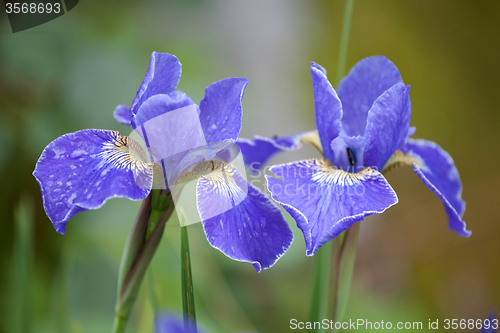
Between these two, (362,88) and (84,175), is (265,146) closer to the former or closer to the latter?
(362,88)

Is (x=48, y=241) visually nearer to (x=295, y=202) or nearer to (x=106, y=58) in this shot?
(x=106, y=58)

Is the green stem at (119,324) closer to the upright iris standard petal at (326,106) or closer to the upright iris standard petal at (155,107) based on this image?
the upright iris standard petal at (155,107)

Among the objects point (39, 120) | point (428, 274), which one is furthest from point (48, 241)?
point (428, 274)

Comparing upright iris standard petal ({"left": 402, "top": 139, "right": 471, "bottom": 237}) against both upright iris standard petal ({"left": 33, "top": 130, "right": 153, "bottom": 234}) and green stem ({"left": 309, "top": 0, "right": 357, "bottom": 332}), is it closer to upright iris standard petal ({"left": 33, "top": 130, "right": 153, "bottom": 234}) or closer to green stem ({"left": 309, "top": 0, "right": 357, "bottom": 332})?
green stem ({"left": 309, "top": 0, "right": 357, "bottom": 332})

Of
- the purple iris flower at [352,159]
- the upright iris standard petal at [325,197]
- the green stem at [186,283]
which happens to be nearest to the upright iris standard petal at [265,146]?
the purple iris flower at [352,159]

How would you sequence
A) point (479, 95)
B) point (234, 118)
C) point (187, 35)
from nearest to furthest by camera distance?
point (234, 118), point (187, 35), point (479, 95)
